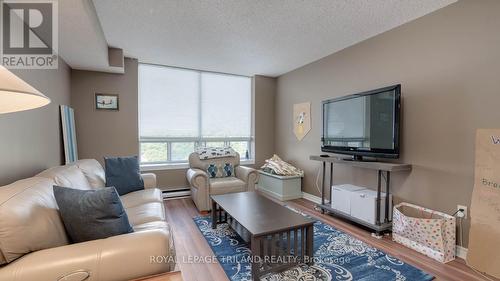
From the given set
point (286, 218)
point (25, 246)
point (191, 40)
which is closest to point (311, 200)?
point (286, 218)

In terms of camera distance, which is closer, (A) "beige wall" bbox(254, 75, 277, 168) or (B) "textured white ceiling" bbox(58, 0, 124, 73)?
(B) "textured white ceiling" bbox(58, 0, 124, 73)

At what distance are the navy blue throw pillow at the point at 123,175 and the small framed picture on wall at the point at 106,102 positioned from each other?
4.79 feet


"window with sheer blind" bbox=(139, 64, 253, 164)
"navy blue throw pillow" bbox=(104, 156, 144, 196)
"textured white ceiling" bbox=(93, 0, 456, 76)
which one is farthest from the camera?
"window with sheer blind" bbox=(139, 64, 253, 164)

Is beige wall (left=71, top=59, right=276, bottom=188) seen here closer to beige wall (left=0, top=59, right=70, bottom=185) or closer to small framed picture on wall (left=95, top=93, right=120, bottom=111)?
small framed picture on wall (left=95, top=93, right=120, bottom=111)

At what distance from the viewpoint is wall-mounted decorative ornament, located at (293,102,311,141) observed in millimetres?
4047

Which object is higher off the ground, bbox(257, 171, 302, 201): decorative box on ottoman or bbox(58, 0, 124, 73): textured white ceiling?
bbox(58, 0, 124, 73): textured white ceiling

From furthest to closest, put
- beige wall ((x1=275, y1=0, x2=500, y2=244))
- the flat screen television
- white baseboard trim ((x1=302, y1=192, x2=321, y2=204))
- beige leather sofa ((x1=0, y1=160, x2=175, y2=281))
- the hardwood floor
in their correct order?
white baseboard trim ((x1=302, y1=192, x2=321, y2=204))
the flat screen television
beige wall ((x1=275, y1=0, x2=500, y2=244))
the hardwood floor
beige leather sofa ((x1=0, y1=160, x2=175, y2=281))

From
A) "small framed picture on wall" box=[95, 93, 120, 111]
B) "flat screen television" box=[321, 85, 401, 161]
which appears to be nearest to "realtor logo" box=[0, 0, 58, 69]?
"small framed picture on wall" box=[95, 93, 120, 111]

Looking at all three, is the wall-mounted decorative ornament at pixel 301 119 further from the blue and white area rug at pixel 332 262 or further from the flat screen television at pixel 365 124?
the blue and white area rug at pixel 332 262

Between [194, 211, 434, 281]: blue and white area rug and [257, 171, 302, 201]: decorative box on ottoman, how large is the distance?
4.57 ft

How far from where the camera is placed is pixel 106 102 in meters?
3.79

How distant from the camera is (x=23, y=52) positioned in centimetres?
205

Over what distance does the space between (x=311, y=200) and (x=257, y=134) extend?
176 cm

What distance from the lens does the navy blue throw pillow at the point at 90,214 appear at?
1.22 metres
